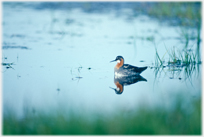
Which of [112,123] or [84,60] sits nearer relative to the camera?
[112,123]

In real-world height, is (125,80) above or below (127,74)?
below

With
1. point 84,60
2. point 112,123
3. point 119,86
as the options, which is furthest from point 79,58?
point 112,123

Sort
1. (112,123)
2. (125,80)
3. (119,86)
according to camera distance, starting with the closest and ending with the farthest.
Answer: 1. (112,123)
2. (119,86)
3. (125,80)

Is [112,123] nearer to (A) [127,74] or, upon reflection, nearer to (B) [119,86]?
(B) [119,86]

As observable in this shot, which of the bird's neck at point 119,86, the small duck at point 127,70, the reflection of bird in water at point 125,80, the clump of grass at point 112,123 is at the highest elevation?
the small duck at point 127,70

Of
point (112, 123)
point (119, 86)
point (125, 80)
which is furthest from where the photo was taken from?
point (125, 80)

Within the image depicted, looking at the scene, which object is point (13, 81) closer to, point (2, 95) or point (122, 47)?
point (2, 95)

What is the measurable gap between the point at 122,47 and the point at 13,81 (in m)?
3.57

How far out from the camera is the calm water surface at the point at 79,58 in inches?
239

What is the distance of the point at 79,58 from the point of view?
338 inches

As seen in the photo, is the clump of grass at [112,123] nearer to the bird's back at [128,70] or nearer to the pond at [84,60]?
the pond at [84,60]

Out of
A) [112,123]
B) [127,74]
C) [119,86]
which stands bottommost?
[112,123]

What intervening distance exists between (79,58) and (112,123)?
13.6 feet

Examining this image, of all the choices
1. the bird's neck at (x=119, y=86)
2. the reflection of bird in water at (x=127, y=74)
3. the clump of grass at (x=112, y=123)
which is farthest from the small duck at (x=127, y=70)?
the clump of grass at (x=112, y=123)
